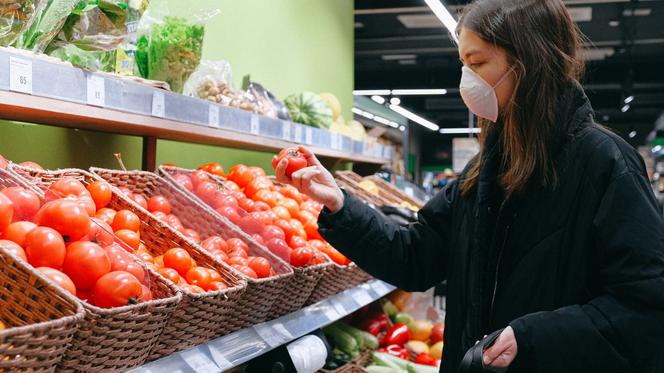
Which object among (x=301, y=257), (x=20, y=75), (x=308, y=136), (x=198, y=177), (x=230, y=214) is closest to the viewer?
(x=20, y=75)

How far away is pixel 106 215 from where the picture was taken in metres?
1.80

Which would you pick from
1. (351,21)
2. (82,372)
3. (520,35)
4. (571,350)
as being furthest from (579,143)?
(351,21)

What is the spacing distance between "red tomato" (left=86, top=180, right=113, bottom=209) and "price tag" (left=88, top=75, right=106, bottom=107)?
28cm

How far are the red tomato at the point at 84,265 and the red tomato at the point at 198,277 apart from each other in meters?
0.38

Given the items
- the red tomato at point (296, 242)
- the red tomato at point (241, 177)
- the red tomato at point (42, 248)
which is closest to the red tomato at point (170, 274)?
the red tomato at point (42, 248)

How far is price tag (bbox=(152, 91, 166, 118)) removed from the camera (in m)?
1.94

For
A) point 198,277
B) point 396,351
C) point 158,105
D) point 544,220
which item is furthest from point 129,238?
point 396,351

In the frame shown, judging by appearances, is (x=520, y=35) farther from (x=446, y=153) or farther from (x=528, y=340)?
(x=446, y=153)

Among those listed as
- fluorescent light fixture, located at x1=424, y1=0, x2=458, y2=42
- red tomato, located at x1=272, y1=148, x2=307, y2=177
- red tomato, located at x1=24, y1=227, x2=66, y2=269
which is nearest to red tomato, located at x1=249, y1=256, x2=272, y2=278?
red tomato, located at x1=272, y1=148, x2=307, y2=177

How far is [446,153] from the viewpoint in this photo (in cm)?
3300

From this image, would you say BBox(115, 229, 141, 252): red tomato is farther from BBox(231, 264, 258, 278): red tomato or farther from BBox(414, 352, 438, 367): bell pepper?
BBox(414, 352, 438, 367): bell pepper

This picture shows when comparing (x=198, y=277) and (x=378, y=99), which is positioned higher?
(x=378, y=99)

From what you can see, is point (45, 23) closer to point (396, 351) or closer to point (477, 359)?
point (477, 359)

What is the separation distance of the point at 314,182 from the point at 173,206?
0.63 metres
